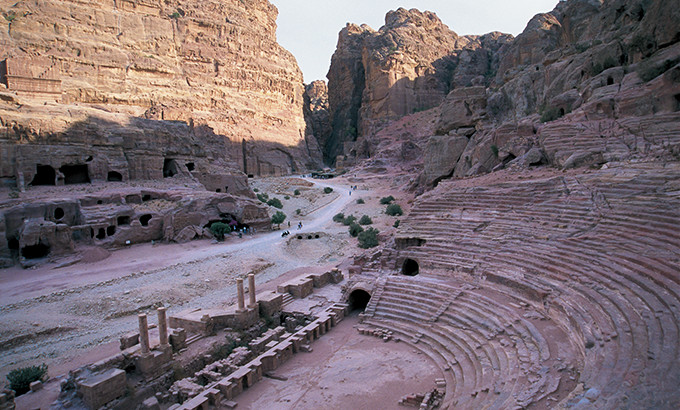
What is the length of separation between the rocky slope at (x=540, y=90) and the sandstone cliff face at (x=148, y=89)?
16.8m

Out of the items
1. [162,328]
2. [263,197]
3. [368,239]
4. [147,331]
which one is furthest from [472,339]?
[263,197]

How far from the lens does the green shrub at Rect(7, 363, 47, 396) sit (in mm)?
12734

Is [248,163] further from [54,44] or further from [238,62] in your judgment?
[54,44]

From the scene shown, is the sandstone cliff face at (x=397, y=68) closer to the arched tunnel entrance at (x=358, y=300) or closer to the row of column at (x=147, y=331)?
the arched tunnel entrance at (x=358, y=300)

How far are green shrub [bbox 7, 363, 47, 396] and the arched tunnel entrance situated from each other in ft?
37.8

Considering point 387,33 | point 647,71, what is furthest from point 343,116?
point 647,71

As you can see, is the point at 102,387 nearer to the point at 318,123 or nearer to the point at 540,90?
the point at 540,90

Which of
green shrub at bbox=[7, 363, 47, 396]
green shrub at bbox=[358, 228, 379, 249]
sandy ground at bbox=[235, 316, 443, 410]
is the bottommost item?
sandy ground at bbox=[235, 316, 443, 410]

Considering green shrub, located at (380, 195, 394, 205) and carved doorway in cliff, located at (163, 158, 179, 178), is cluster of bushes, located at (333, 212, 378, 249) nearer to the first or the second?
green shrub, located at (380, 195, 394, 205)

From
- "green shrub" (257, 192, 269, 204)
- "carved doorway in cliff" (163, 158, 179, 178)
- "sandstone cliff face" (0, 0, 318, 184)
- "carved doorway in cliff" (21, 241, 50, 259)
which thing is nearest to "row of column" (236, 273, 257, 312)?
"carved doorway in cliff" (21, 241, 50, 259)

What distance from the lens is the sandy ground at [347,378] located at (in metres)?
11.9

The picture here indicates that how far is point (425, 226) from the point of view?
20.6m

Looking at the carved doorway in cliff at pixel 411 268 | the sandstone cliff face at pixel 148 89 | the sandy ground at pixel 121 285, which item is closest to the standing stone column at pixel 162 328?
the sandy ground at pixel 121 285

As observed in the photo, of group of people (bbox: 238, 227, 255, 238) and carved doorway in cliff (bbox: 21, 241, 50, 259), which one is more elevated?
carved doorway in cliff (bbox: 21, 241, 50, 259)
